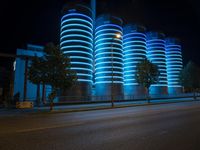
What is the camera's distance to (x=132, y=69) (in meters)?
93.9

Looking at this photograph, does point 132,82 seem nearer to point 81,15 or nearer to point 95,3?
point 81,15

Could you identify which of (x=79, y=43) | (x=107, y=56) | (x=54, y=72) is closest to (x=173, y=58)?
(x=107, y=56)

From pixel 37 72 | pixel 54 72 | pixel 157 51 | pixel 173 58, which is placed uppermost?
pixel 157 51

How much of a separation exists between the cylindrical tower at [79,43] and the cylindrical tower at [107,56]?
297 inches

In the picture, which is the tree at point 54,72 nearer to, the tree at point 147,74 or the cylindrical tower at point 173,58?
the tree at point 147,74

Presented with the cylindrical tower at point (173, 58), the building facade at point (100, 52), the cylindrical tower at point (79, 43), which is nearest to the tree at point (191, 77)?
the building facade at point (100, 52)

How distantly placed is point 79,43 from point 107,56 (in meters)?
16.0

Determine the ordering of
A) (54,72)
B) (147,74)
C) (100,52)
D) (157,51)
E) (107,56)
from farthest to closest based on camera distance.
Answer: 1. (157,51)
2. (100,52)
3. (107,56)
4. (147,74)
5. (54,72)

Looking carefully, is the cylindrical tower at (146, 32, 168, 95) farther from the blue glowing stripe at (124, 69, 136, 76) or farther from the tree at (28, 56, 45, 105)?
the tree at (28, 56, 45, 105)

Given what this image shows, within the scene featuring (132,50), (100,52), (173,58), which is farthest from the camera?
(173,58)

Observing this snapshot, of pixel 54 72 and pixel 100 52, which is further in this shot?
pixel 100 52

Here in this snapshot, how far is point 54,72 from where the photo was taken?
2169 centimetres

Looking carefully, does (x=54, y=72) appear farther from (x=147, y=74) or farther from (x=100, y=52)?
(x=100, y=52)

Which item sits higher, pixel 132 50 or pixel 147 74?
pixel 132 50
